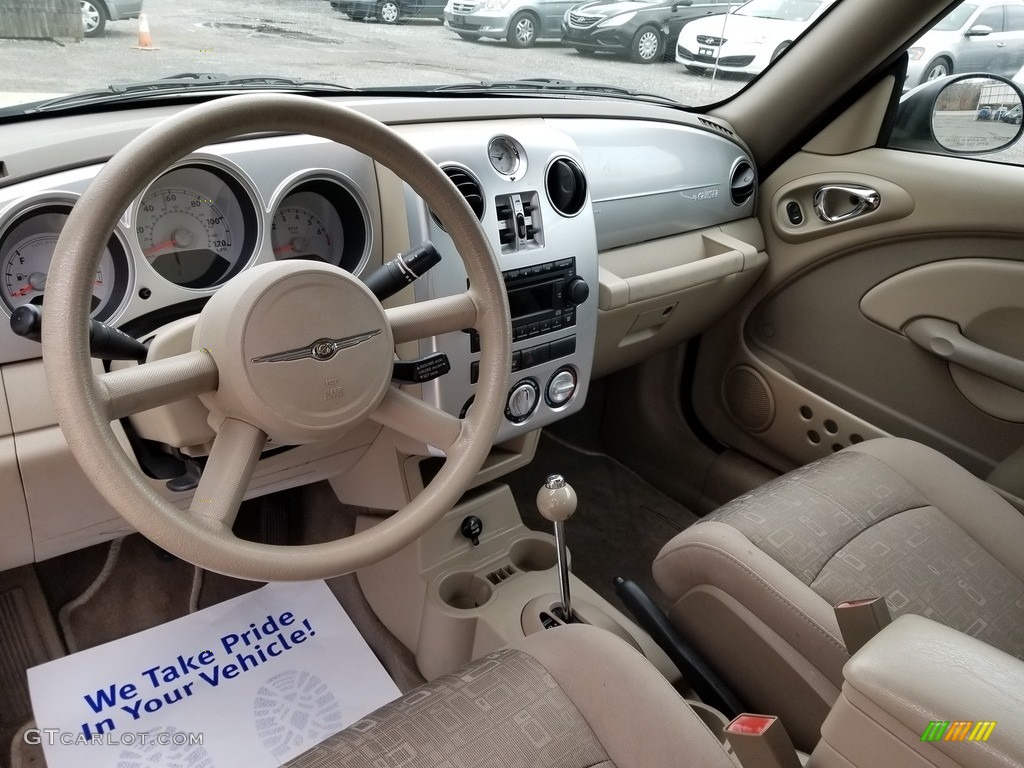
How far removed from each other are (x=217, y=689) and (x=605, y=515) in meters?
1.13

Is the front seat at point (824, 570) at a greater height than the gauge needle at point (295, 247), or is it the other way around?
the gauge needle at point (295, 247)

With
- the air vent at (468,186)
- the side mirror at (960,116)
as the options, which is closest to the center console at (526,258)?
the air vent at (468,186)

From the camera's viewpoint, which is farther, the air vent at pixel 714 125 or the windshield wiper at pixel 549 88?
the air vent at pixel 714 125

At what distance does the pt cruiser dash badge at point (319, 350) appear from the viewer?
915 millimetres

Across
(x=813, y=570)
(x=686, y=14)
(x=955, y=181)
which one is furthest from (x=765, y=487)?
(x=686, y=14)

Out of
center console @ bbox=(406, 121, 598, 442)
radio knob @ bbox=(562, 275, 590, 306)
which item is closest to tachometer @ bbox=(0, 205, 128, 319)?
center console @ bbox=(406, 121, 598, 442)

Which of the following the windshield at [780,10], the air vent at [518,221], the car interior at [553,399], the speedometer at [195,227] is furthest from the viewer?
the windshield at [780,10]

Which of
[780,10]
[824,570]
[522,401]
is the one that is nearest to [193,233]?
[522,401]

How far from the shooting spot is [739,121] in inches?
83.5

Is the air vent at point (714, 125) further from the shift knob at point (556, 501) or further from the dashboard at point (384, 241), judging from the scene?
the shift knob at point (556, 501)

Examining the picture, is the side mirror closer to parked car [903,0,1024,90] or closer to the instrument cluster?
parked car [903,0,1024,90]

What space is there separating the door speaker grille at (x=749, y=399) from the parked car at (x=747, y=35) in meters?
0.78

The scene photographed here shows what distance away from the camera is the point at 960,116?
6.13 ft

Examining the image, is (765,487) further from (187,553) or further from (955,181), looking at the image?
(187,553)
